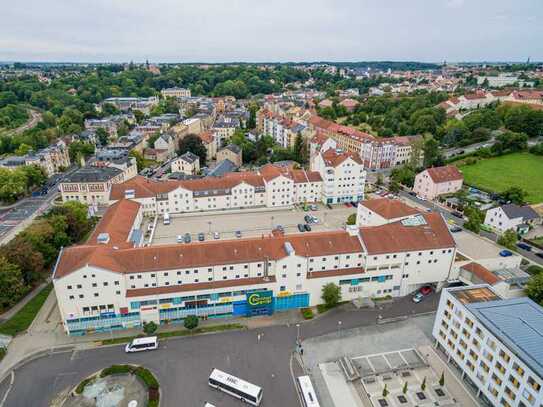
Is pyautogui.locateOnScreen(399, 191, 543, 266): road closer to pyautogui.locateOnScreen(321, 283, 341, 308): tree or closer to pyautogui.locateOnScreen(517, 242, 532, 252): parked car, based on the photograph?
pyautogui.locateOnScreen(517, 242, 532, 252): parked car

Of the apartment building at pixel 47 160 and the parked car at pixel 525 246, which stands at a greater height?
the apartment building at pixel 47 160

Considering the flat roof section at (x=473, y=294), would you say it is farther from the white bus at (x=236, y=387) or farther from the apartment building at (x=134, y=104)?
the apartment building at (x=134, y=104)

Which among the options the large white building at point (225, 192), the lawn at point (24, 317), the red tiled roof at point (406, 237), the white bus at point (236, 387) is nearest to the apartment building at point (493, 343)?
the red tiled roof at point (406, 237)

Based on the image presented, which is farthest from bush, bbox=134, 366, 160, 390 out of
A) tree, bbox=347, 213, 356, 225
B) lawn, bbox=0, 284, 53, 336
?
tree, bbox=347, 213, 356, 225

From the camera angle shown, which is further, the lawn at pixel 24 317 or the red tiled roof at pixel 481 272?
the red tiled roof at pixel 481 272

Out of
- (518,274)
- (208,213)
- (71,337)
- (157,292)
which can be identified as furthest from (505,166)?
(71,337)

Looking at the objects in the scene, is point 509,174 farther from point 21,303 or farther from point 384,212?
point 21,303
